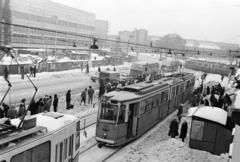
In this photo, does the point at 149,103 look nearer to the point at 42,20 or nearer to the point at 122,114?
the point at 122,114

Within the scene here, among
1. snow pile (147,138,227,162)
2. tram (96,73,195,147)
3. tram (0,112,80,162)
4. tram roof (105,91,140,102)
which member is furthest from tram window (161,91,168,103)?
tram (0,112,80,162)

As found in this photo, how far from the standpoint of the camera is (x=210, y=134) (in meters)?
13.7

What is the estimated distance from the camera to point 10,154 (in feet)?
19.7

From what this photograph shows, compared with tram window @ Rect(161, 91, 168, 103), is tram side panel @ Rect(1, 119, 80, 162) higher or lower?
higher

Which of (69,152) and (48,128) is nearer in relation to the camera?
(48,128)

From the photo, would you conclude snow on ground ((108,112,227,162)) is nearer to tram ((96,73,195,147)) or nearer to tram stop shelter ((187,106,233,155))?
tram ((96,73,195,147))

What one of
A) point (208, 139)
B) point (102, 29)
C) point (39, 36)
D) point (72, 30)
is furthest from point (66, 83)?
point (102, 29)

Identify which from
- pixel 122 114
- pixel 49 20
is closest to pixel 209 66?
pixel 49 20

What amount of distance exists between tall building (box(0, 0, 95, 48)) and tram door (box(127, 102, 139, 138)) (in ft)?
164

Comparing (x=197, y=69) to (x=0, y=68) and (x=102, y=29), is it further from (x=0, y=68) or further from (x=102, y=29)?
(x=102, y=29)

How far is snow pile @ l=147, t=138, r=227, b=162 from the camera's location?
12.0 metres

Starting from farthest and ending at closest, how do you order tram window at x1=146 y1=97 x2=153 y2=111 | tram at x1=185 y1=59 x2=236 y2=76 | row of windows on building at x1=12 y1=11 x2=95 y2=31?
row of windows on building at x1=12 y1=11 x2=95 y2=31, tram at x1=185 y1=59 x2=236 y2=76, tram window at x1=146 y1=97 x2=153 y2=111

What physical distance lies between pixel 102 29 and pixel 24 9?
63.9m

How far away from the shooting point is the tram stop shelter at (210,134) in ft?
44.3
